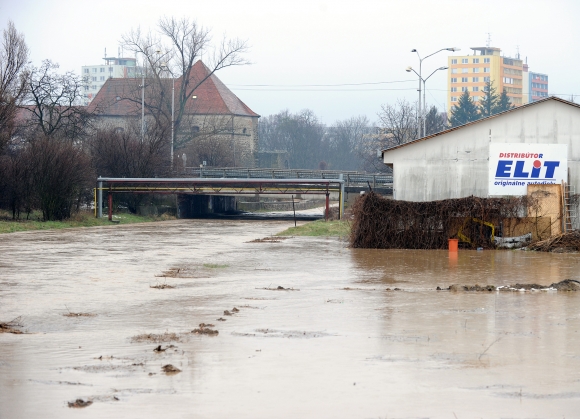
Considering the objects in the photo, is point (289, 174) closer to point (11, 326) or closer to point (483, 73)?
point (11, 326)

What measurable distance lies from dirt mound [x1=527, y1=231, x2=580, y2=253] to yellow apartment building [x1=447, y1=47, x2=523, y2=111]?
16055cm

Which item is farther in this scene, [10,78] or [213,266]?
[10,78]

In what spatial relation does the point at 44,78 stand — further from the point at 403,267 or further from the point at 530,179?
the point at 403,267

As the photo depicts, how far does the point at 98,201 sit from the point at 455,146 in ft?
108

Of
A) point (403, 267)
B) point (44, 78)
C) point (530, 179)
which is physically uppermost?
point (44, 78)

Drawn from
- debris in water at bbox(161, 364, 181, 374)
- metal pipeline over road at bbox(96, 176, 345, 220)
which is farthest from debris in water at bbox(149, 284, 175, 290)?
metal pipeline over road at bbox(96, 176, 345, 220)

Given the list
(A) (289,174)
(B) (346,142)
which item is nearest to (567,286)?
(A) (289,174)

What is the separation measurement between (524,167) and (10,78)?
3284cm

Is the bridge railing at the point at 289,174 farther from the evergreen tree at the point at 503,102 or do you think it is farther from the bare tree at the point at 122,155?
the evergreen tree at the point at 503,102

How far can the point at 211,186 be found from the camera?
6331 cm

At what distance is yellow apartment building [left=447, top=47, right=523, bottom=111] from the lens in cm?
A: 18712

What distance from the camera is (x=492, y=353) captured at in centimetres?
1072

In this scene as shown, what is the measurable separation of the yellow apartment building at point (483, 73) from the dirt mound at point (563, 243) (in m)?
161

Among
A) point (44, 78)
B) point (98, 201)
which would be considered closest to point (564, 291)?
point (98, 201)
